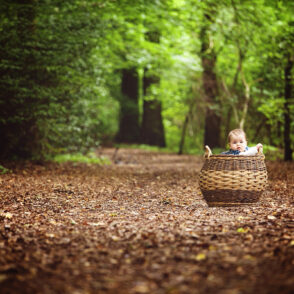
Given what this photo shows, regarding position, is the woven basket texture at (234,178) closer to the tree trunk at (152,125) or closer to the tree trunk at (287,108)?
the tree trunk at (287,108)

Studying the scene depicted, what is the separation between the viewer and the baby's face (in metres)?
5.29

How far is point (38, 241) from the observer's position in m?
3.70

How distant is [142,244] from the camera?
352cm

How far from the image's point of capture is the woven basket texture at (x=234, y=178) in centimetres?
491

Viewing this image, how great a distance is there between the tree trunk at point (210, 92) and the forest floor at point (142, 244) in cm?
1007

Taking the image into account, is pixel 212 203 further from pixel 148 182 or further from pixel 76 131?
pixel 76 131

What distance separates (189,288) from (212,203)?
2668 mm

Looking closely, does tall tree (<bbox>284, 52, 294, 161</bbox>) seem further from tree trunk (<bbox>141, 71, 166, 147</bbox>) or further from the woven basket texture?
tree trunk (<bbox>141, 71, 166, 147</bbox>)

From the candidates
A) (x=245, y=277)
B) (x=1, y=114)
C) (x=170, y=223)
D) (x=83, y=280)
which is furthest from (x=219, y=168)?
(x=1, y=114)

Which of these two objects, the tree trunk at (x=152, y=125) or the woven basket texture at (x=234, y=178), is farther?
the tree trunk at (x=152, y=125)

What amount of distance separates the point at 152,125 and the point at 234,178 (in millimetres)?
19567

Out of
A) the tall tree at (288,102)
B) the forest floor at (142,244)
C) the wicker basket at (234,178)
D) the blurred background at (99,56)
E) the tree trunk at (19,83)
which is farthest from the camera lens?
the tall tree at (288,102)

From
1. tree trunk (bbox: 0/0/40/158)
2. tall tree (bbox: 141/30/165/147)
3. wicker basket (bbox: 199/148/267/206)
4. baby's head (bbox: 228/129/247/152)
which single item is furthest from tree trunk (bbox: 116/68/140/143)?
wicker basket (bbox: 199/148/267/206)

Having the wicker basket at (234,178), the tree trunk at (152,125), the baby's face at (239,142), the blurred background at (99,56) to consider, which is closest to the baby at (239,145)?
the baby's face at (239,142)
